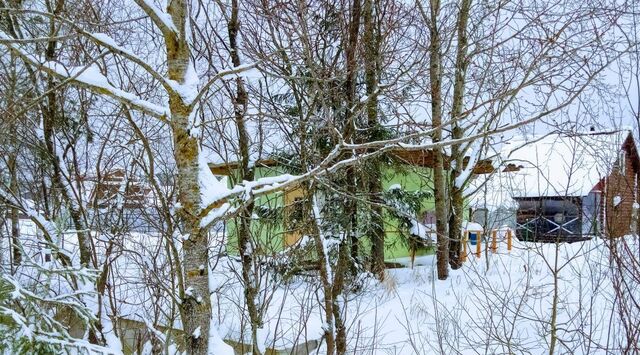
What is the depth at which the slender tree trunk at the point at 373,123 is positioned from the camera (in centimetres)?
539

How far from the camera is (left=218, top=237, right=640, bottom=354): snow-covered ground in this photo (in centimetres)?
450

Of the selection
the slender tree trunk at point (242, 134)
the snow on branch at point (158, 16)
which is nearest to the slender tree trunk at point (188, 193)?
the snow on branch at point (158, 16)

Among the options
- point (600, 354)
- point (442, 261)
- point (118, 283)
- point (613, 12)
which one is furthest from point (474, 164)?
point (118, 283)

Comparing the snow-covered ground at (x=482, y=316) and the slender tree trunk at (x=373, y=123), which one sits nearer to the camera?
the snow-covered ground at (x=482, y=316)

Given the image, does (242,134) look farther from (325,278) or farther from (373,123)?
(373,123)

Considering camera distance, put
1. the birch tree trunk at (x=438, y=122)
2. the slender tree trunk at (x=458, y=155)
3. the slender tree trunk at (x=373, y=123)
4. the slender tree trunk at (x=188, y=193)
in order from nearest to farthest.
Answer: the slender tree trunk at (x=188, y=193) < the slender tree trunk at (x=373, y=123) < the birch tree trunk at (x=438, y=122) < the slender tree trunk at (x=458, y=155)

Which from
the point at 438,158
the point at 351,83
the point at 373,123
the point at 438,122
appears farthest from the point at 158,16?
the point at 438,158

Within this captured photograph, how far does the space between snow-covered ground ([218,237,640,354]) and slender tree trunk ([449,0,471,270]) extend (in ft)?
8.14

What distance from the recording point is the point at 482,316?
17.3 ft

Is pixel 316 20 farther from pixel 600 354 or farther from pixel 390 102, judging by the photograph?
pixel 600 354

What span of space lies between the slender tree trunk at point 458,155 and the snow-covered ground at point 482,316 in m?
2.48

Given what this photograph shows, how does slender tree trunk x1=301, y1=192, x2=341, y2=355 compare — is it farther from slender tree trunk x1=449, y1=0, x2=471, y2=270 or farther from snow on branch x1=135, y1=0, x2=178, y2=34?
slender tree trunk x1=449, y1=0, x2=471, y2=270

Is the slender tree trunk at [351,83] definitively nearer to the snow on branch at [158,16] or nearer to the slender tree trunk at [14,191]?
the snow on branch at [158,16]

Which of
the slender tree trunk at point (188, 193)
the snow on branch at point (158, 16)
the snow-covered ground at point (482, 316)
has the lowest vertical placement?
the snow-covered ground at point (482, 316)
